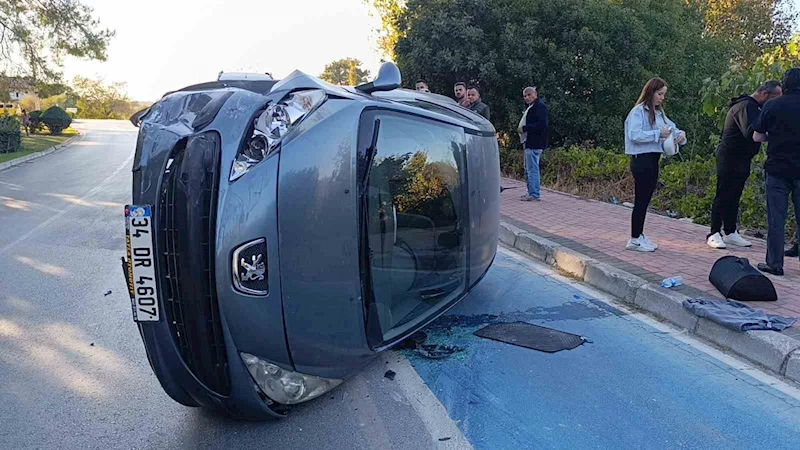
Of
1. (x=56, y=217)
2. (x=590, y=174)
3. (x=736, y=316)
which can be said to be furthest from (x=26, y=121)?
(x=736, y=316)

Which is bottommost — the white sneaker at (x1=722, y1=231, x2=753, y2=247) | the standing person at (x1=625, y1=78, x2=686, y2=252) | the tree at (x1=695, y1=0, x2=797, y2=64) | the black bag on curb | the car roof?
the white sneaker at (x1=722, y1=231, x2=753, y2=247)

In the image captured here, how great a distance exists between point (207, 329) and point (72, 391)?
1.46 m

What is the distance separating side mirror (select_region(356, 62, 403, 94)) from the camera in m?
3.55

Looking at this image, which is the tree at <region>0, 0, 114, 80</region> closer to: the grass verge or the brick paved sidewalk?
the grass verge

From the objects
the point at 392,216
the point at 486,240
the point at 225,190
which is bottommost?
the point at 486,240

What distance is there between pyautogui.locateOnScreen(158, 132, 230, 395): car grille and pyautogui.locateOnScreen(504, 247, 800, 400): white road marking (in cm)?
325

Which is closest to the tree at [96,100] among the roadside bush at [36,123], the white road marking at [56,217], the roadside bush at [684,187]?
the roadside bush at [36,123]

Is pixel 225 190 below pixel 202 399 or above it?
above

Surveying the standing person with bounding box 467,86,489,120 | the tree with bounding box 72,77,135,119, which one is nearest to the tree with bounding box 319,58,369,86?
the tree with bounding box 72,77,135,119

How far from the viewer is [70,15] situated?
22.2 metres

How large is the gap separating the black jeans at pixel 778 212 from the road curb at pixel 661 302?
1.29 meters

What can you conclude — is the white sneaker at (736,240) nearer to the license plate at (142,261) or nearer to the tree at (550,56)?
the license plate at (142,261)

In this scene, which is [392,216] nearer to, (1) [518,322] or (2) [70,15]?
(1) [518,322]

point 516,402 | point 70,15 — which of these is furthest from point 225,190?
point 70,15
